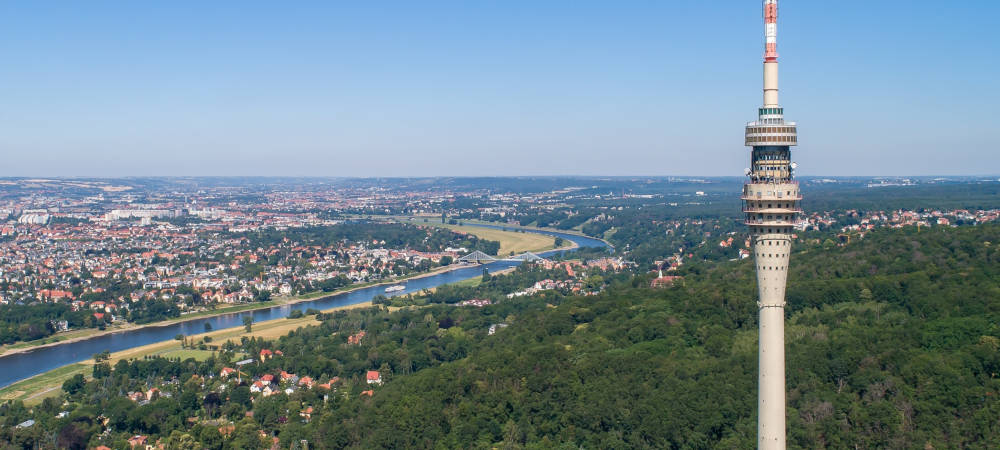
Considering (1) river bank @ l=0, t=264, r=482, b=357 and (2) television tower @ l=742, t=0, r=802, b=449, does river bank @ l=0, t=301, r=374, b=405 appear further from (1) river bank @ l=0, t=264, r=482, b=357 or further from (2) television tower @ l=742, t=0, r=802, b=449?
(2) television tower @ l=742, t=0, r=802, b=449

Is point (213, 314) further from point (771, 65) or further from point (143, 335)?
point (771, 65)

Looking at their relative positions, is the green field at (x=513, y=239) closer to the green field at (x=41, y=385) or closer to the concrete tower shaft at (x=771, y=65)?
the green field at (x=41, y=385)

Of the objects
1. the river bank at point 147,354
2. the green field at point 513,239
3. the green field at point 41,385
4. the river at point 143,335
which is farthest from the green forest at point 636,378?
the green field at point 513,239

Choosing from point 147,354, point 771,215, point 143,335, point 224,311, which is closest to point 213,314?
point 224,311

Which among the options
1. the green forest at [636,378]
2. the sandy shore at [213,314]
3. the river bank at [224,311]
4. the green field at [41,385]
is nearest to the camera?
the green forest at [636,378]

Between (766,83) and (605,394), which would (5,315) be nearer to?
(605,394)

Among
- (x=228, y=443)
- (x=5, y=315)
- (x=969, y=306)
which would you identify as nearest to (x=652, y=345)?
(x=969, y=306)

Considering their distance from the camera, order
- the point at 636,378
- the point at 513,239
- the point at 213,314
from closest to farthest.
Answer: the point at 636,378, the point at 213,314, the point at 513,239
